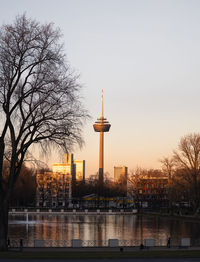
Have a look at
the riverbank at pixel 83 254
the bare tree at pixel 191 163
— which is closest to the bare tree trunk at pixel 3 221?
the riverbank at pixel 83 254

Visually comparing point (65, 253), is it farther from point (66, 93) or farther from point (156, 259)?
point (66, 93)

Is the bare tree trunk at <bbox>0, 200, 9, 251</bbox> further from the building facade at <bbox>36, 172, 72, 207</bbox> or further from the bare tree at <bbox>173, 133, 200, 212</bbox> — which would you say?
the building facade at <bbox>36, 172, 72, 207</bbox>

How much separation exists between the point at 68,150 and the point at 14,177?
17.3 feet

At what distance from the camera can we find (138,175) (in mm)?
154500

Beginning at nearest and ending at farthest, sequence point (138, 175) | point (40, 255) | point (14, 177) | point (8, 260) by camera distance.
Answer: point (8, 260) → point (40, 255) → point (14, 177) → point (138, 175)

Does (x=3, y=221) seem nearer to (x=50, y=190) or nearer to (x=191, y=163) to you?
(x=191, y=163)

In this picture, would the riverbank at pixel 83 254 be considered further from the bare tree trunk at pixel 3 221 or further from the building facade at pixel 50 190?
the building facade at pixel 50 190

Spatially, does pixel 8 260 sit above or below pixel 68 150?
below

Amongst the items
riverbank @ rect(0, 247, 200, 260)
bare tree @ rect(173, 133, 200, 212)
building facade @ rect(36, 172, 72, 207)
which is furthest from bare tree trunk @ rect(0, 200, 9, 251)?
building facade @ rect(36, 172, 72, 207)

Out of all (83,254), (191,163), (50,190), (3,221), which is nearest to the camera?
(83,254)

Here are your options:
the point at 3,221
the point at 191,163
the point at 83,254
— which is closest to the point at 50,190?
the point at 191,163

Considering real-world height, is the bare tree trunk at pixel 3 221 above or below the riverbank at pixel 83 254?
above

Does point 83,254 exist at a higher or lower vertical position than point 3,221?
lower

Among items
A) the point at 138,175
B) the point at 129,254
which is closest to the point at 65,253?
the point at 129,254
